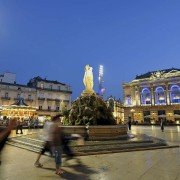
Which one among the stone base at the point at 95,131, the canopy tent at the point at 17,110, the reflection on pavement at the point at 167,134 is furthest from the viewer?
the canopy tent at the point at 17,110

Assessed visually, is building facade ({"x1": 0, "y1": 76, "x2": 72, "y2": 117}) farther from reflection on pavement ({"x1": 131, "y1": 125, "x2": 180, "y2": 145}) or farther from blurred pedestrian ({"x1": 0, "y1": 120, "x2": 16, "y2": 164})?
blurred pedestrian ({"x1": 0, "y1": 120, "x2": 16, "y2": 164})

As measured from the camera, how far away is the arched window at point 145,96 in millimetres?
69562

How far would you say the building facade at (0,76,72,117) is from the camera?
62.1 meters

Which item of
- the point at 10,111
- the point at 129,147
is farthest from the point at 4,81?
the point at 129,147

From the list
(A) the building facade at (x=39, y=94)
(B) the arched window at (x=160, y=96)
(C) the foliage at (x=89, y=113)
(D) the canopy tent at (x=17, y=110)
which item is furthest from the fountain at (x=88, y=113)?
(B) the arched window at (x=160, y=96)

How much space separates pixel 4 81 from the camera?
219ft

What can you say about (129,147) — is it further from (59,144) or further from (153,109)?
(153,109)

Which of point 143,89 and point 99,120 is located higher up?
point 143,89

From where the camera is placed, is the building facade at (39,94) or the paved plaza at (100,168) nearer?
the paved plaza at (100,168)

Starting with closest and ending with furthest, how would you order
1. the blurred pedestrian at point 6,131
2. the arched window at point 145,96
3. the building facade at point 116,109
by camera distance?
the blurred pedestrian at point 6,131 < the building facade at point 116,109 < the arched window at point 145,96

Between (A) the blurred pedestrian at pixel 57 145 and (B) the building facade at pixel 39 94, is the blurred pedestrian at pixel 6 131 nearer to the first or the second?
(A) the blurred pedestrian at pixel 57 145

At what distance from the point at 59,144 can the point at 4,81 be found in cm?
6361

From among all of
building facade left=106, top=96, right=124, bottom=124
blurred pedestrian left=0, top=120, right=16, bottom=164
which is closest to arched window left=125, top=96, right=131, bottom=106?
building facade left=106, top=96, right=124, bottom=124

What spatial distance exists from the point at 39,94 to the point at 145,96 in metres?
30.1
